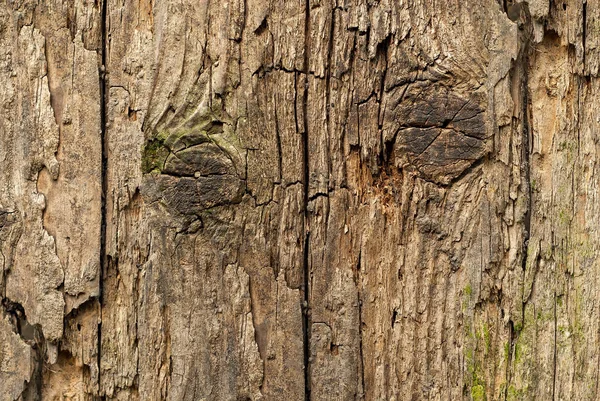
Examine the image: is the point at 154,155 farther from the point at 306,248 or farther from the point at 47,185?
the point at 306,248

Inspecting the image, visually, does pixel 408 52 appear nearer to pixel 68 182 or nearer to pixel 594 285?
pixel 594 285

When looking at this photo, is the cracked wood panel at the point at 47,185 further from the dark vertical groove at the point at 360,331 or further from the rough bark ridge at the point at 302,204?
the dark vertical groove at the point at 360,331

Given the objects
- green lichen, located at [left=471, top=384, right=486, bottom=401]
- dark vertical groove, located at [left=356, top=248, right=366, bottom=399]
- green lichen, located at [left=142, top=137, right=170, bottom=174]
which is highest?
green lichen, located at [left=142, top=137, right=170, bottom=174]

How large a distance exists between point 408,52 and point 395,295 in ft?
2.32

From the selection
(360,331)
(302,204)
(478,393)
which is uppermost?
(302,204)

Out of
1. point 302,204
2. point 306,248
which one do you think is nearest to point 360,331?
point 306,248

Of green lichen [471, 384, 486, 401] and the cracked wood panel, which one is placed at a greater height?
the cracked wood panel

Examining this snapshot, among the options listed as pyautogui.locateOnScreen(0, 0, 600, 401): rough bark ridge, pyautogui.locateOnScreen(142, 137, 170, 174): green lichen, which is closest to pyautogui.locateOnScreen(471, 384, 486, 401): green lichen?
pyautogui.locateOnScreen(0, 0, 600, 401): rough bark ridge

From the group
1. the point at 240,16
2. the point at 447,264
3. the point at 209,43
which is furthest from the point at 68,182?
the point at 447,264

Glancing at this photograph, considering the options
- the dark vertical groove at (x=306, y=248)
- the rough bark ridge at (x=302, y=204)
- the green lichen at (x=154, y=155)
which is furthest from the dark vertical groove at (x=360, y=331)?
the green lichen at (x=154, y=155)

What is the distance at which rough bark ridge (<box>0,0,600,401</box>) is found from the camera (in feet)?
5.76

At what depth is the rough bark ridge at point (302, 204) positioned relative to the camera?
176 centimetres

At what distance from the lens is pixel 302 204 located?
1804 millimetres

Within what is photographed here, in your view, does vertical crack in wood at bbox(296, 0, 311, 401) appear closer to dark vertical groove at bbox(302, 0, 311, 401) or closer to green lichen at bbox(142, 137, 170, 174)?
dark vertical groove at bbox(302, 0, 311, 401)
